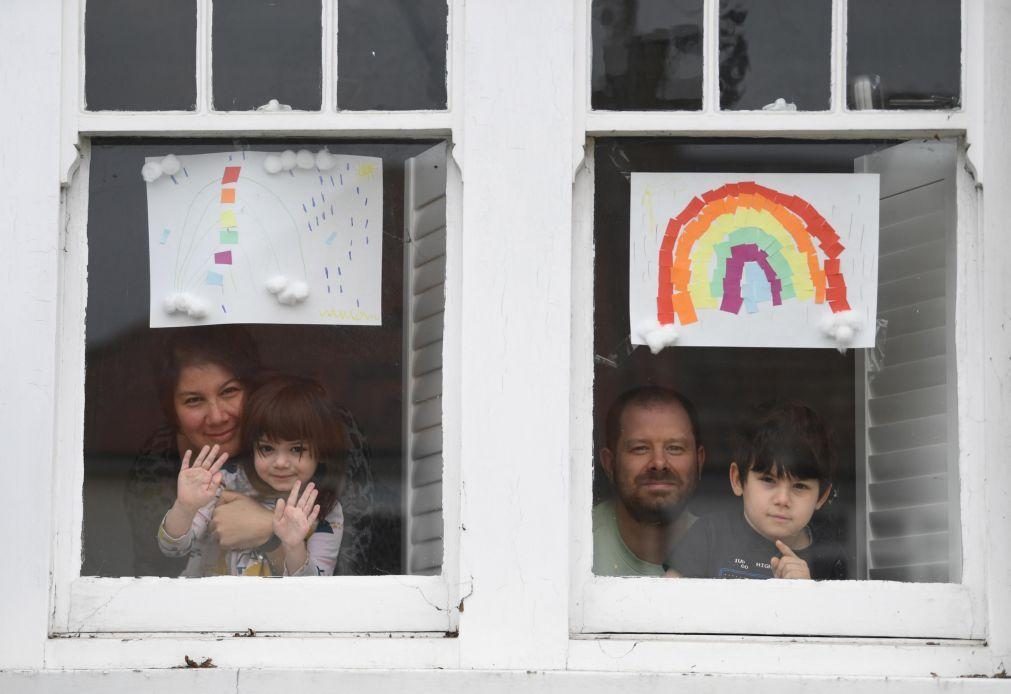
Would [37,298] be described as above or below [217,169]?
below

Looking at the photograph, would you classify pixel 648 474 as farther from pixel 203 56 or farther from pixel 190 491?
pixel 203 56

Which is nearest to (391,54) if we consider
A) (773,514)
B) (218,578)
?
(218,578)

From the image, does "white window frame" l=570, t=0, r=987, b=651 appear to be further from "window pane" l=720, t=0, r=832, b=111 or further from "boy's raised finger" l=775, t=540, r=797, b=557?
A: "boy's raised finger" l=775, t=540, r=797, b=557

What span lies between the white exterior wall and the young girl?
255mm

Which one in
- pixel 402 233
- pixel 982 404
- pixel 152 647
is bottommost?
pixel 152 647

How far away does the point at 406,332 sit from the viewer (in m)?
5.10

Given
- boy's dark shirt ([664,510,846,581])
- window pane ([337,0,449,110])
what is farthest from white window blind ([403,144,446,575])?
boy's dark shirt ([664,510,846,581])

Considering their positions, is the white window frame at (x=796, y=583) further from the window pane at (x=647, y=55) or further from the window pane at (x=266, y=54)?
the window pane at (x=266, y=54)

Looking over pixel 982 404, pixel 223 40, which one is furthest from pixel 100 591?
pixel 982 404

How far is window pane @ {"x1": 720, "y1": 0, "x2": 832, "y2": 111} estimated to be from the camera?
5.05 m

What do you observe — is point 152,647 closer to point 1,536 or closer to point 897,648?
point 1,536

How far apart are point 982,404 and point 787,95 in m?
0.93

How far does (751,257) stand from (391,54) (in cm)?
106

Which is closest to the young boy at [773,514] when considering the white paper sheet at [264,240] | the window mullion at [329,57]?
the white paper sheet at [264,240]
